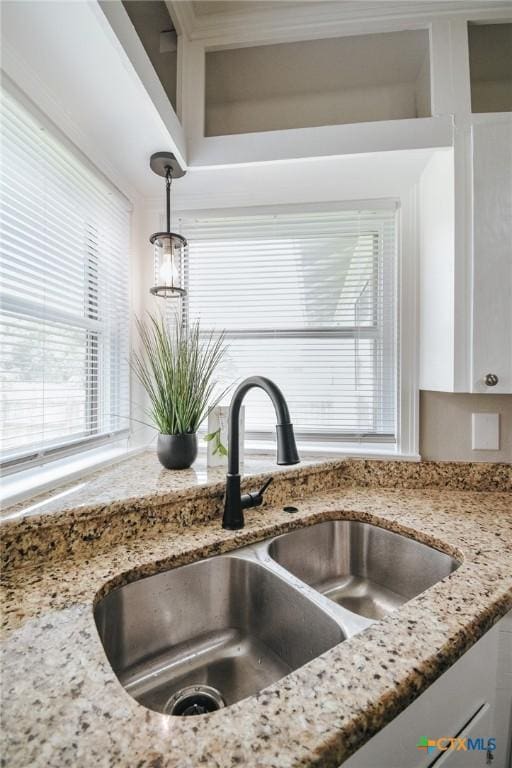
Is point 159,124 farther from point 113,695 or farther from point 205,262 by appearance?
point 113,695

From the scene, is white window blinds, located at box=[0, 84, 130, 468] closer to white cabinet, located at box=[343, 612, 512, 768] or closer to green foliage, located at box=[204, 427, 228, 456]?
green foliage, located at box=[204, 427, 228, 456]

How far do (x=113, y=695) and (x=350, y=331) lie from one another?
1390mm

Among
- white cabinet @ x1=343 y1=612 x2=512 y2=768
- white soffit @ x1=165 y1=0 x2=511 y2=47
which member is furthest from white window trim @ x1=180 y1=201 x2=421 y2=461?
white cabinet @ x1=343 y1=612 x2=512 y2=768

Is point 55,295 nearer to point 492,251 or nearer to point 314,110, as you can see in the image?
point 314,110

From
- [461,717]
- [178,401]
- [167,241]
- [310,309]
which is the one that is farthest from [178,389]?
[461,717]

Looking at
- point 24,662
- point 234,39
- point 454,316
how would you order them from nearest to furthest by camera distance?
1. point 24,662
2. point 454,316
3. point 234,39

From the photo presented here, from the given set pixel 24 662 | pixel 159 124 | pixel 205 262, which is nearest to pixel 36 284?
pixel 159 124

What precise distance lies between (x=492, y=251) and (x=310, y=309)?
2.24 feet

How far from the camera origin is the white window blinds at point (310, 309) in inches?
58.9

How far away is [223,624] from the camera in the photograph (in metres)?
0.86

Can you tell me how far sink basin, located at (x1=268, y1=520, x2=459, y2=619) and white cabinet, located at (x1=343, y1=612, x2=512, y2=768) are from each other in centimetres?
23

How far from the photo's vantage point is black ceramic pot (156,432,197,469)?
4.01ft

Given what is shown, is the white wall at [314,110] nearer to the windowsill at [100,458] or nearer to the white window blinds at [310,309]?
the white window blinds at [310,309]

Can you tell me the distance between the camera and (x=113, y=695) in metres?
0.46
